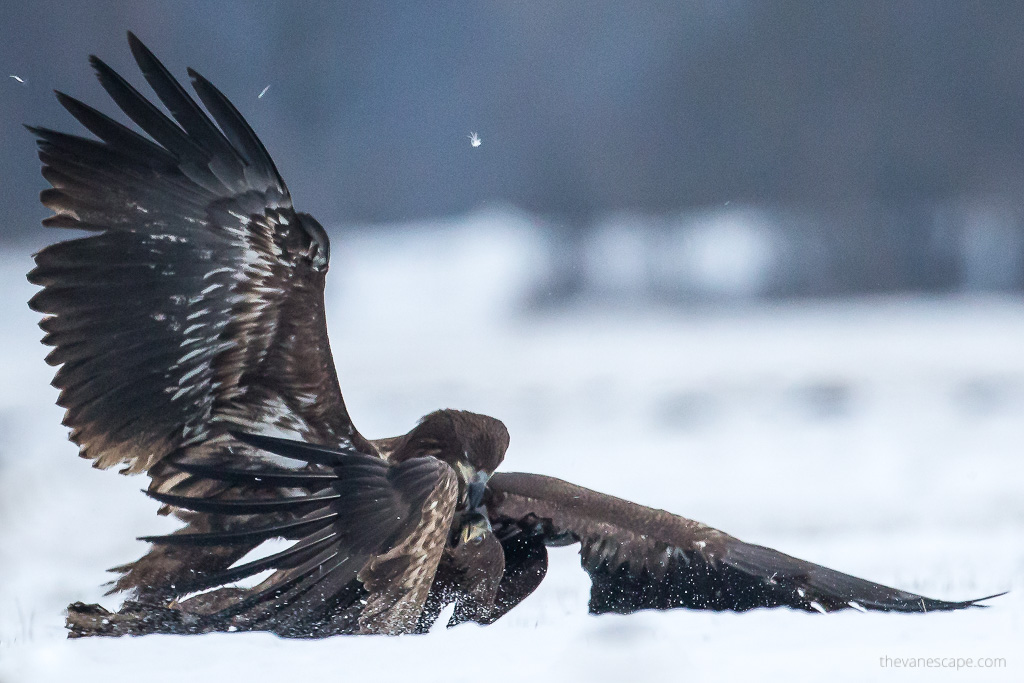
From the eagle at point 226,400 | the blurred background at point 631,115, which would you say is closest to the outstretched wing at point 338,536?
the eagle at point 226,400

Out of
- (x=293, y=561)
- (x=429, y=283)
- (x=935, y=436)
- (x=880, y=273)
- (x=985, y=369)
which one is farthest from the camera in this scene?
(x=880, y=273)

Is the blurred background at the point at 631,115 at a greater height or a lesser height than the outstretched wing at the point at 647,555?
greater

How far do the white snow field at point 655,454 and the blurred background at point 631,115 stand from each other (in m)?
1.82

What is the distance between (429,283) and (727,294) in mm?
4588

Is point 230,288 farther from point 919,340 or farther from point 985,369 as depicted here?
point 919,340

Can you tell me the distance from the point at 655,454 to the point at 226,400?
19.6 feet

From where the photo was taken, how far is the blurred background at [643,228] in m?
9.23

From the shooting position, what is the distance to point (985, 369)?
11641mm

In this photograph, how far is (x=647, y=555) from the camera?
14.1 feet

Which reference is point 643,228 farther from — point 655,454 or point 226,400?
point 226,400

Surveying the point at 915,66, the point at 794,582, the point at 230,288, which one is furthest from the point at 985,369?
the point at 915,66

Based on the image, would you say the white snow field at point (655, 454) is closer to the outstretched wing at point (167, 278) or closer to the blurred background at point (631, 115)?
the outstretched wing at point (167, 278)

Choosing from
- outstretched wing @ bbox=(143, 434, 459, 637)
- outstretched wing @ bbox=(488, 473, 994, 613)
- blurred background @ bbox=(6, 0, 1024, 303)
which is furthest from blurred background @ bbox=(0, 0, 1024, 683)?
outstretched wing @ bbox=(143, 434, 459, 637)

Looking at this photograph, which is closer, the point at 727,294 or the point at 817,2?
the point at 727,294
